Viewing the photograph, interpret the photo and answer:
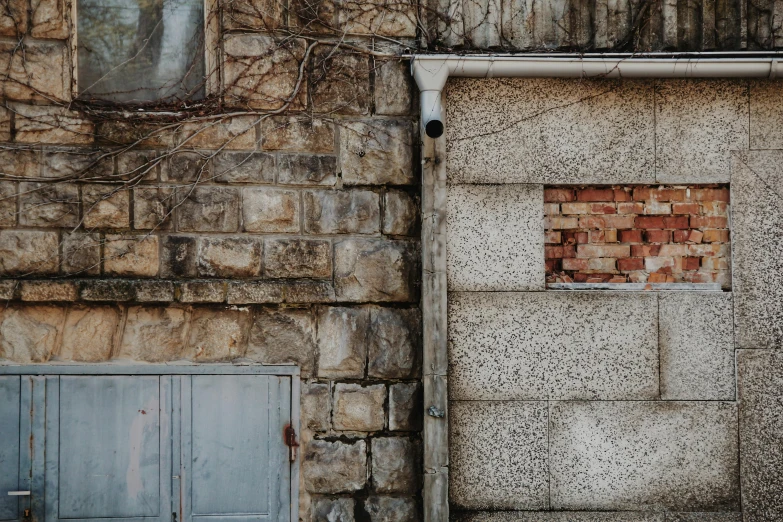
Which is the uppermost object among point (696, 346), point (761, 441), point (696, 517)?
point (696, 346)

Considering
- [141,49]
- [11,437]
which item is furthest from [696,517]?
[141,49]

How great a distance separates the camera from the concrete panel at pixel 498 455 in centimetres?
376

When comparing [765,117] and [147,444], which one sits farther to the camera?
[765,117]

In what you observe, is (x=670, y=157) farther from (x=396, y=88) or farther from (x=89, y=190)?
(x=89, y=190)

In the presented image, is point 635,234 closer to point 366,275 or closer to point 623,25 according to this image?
point 623,25

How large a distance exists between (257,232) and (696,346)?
8.31ft

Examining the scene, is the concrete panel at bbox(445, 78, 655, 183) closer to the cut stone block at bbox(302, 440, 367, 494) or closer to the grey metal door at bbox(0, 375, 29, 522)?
the cut stone block at bbox(302, 440, 367, 494)

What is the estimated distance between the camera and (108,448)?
370cm

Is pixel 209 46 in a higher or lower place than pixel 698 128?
higher

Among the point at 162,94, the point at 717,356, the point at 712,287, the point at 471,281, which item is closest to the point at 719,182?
the point at 712,287

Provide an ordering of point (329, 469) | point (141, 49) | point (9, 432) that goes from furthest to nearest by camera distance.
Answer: point (141, 49)
point (329, 469)
point (9, 432)

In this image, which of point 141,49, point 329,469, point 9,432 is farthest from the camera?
point 141,49

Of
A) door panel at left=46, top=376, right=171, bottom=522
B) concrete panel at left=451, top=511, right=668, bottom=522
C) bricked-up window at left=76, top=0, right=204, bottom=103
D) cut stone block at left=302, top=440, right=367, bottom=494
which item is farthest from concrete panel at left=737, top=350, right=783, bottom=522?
bricked-up window at left=76, top=0, right=204, bottom=103

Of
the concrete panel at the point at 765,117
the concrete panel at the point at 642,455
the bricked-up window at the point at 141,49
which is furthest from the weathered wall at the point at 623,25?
the concrete panel at the point at 642,455
